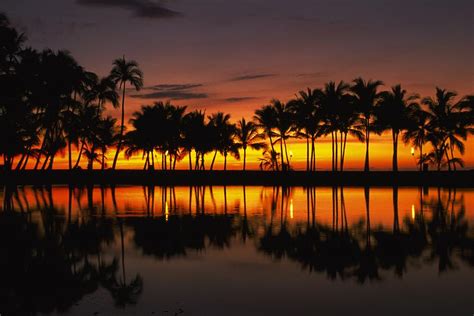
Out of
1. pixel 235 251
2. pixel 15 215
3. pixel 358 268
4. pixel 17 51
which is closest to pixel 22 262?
pixel 235 251

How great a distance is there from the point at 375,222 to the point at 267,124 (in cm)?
3698

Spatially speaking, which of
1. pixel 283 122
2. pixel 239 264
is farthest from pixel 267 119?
pixel 239 264

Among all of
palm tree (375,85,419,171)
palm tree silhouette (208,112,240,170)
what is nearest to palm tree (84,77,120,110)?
palm tree silhouette (208,112,240,170)

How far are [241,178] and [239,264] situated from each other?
36.6 meters

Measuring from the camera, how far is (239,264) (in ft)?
36.0

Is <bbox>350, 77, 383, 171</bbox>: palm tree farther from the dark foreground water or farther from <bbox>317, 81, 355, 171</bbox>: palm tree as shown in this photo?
the dark foreground water

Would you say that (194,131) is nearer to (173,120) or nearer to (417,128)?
(173,120)

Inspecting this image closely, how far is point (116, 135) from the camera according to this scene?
56.6 m

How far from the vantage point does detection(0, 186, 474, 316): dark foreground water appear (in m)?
8.00

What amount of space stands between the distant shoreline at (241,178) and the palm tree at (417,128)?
491cm

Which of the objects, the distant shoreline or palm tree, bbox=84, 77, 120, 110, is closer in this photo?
the distant shoreline

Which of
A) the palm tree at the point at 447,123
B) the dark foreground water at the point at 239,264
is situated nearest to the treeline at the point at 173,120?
the palm tree at the point at 447,123

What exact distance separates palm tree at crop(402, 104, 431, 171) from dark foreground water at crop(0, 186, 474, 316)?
1062 inches

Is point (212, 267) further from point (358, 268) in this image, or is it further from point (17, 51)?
point (17, 51)
